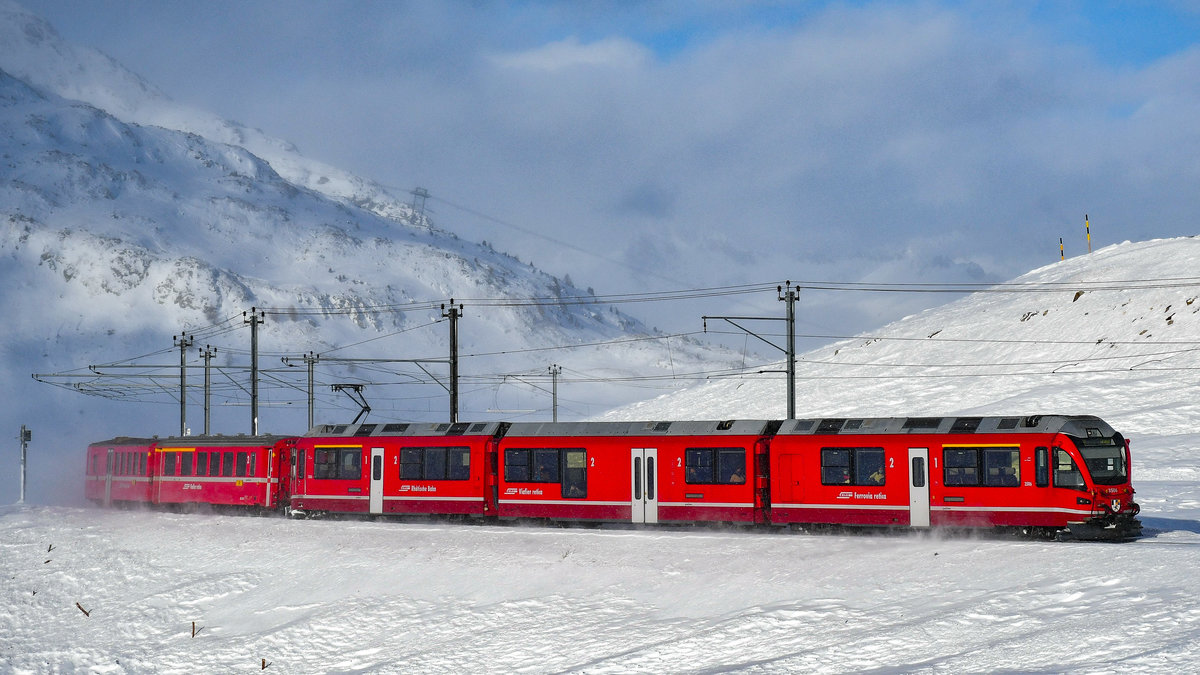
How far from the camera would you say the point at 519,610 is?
946 inches

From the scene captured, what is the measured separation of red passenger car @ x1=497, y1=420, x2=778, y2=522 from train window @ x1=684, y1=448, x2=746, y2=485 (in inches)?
1.1

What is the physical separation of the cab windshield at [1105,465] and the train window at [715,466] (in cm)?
879

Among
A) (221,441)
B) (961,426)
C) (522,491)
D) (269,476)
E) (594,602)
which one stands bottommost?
(594,602)

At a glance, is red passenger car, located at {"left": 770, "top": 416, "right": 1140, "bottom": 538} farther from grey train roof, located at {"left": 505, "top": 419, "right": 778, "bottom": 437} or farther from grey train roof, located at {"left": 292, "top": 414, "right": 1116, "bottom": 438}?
grey train roof, located at {"left": 505, "top": 419, "right": 778, "bottom": 437}

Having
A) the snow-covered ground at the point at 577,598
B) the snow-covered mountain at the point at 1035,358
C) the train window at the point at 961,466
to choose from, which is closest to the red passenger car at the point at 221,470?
the snow-covered ground at the point at 577,598

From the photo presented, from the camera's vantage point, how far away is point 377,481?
37.1 meters

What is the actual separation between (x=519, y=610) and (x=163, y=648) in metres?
8.47

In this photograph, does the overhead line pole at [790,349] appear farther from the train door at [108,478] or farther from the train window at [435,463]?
the train door at [108,478]

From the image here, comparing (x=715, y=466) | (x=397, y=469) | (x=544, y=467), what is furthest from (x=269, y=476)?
(x=715, y=466)

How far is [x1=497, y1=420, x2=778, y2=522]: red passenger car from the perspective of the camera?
30953 millimetres

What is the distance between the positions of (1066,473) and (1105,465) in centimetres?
98

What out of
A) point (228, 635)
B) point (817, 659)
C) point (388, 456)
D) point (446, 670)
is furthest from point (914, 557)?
point (388, 456)

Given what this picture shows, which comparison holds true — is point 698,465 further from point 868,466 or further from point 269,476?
point 269,476

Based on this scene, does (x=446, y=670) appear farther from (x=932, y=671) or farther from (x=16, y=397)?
(x=16, y=397)
